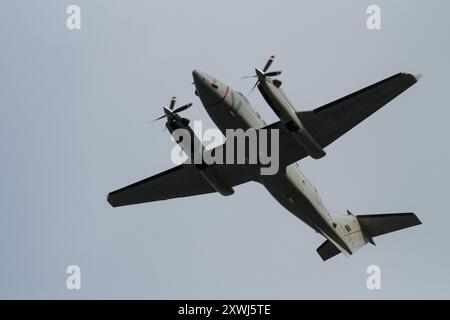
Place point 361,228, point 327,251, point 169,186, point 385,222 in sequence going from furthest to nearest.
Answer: point 361,228, point 327,251, point 385,222, point 169,186

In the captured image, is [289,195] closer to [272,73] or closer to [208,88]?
[272,73]

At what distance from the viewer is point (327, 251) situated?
3544 centimetres

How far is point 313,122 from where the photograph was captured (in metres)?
28.2

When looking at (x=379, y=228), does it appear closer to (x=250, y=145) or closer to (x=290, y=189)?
(x=290, y=189)

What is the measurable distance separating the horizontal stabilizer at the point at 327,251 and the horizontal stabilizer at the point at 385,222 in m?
2.19

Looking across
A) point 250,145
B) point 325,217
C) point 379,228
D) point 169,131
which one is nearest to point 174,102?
point 169,131

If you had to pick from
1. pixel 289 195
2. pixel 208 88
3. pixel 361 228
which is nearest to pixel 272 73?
pixel 208 88

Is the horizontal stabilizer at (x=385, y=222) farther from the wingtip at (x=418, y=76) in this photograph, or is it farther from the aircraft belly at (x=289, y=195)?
the wingtip at (x=418, y=76)

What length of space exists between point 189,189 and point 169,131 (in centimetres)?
521

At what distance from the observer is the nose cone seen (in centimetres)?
2733

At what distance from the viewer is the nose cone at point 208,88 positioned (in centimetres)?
2733

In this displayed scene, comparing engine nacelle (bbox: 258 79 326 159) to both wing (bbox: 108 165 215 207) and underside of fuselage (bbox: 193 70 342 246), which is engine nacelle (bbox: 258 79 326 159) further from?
wing (bbox: 108 165 215 207)

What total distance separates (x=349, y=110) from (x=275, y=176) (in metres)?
4.82

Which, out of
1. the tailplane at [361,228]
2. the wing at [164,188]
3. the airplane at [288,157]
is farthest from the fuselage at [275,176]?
the wing at [164,188]
